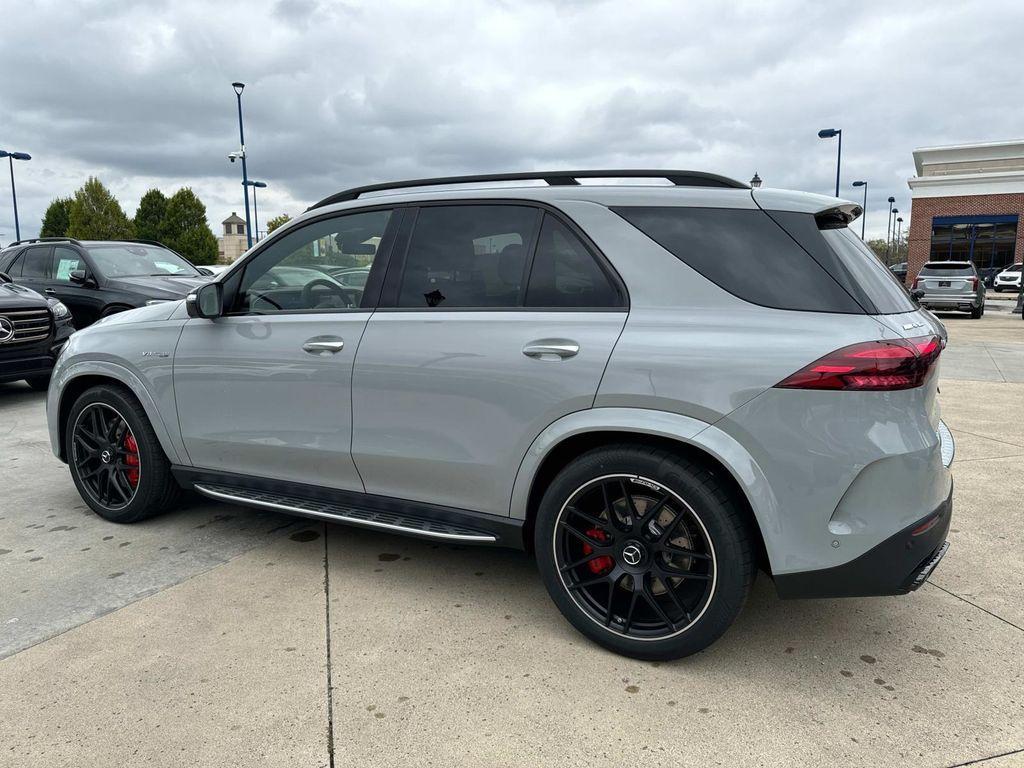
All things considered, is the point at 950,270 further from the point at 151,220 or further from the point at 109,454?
the point at 151,220

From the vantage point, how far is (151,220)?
51.2 metres

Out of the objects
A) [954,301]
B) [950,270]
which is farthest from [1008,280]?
[954,301]

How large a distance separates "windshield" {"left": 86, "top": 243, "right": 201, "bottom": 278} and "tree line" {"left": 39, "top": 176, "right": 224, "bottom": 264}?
41.2 metres

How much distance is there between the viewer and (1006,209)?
35.2m

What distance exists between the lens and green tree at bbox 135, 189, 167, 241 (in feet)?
167

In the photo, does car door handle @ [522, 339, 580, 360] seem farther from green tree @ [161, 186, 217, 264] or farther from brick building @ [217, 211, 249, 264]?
brick building @ [217, 211, 249, 264]

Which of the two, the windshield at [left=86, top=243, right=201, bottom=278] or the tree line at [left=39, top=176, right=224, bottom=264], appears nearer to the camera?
the windshield at [left=86, top=243, right=201, bottom=278]

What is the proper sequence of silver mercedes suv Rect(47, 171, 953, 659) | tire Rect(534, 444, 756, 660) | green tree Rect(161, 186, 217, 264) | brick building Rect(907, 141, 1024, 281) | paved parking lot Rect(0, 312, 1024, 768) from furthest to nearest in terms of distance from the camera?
green tree Rect(161, 186, 217, 264) → brick building Rect(907, 141, 1024, 281) → tire Rect(534, 444, 756, 660) → silver mercedes suv Rect(47, 171, 953, 659) → paved parking lot Rect(0, 312, 1024, 768)

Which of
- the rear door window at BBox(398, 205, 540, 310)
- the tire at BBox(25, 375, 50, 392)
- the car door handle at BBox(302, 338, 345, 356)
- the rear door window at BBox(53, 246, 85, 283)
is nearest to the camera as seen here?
the rear door window at BBox(398, 205, 540, 310)

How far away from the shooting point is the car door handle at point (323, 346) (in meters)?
3.28

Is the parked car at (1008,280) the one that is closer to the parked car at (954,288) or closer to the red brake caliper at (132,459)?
the parked car at (954,288)

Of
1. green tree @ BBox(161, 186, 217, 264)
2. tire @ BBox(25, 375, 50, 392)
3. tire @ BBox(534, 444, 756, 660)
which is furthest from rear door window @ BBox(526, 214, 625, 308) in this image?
green tree @ BBox(161, 186, 217, 264)

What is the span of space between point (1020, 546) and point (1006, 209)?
127 feet

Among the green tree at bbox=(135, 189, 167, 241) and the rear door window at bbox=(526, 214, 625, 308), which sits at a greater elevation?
the green tree at bbox=(135, 189, 167, 241)
